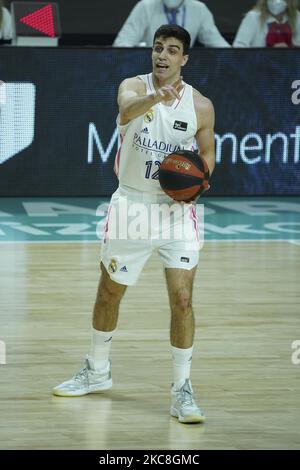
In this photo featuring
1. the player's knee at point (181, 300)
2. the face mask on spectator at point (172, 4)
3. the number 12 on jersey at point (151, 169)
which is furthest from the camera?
the face mask on spectator at point (172, 4)

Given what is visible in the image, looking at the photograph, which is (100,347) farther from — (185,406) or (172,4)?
(172,4)

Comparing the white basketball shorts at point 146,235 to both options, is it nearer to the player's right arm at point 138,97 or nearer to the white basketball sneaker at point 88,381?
the player's right arm at point 138,97

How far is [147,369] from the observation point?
690cm

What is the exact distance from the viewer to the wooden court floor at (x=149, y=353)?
570 centimetres

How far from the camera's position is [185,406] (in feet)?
19.5

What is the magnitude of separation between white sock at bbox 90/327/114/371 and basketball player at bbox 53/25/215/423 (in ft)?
0.37

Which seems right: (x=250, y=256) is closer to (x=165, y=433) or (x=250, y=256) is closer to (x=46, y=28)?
(x=46, y=28)

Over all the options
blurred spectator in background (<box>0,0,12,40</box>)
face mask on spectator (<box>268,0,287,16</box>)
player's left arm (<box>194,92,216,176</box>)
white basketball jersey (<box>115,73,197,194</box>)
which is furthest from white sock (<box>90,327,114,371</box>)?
face mask on spectator (<box>268,0,287,16</box>)

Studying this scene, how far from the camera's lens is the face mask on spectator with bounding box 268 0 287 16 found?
13.5 m

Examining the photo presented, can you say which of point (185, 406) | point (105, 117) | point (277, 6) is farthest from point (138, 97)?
point (277, 6)

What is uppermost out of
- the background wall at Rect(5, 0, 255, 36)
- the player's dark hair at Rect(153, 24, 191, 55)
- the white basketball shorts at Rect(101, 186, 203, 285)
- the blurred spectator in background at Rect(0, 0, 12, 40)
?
the background wall at Rect(5, 0, 255, 36)

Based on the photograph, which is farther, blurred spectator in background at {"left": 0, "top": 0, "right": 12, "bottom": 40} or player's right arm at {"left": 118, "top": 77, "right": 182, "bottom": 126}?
blurred spectator in background at {"left": 0, "top": 0, "right": 12, "bottom": 40}

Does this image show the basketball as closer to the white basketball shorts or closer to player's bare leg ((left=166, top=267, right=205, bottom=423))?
the white basketball shorts

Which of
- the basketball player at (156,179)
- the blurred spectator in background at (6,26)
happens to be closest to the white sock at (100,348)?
the basketball player at (156,179)
